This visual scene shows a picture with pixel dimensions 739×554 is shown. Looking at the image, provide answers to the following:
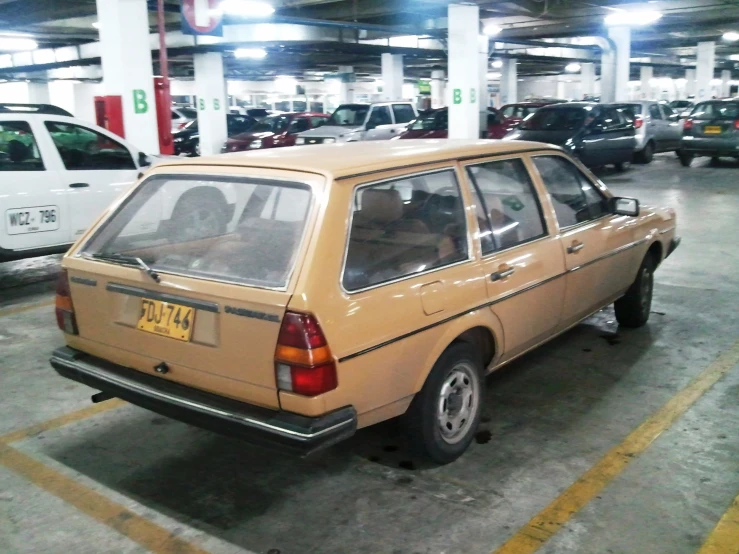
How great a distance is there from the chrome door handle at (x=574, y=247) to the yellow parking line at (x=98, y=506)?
2615 millimetres

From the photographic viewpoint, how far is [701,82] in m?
30.9

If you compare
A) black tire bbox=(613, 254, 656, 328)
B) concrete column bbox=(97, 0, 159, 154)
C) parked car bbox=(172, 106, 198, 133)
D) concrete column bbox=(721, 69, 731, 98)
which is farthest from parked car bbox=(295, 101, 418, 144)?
concrete column bbox=(721, 69, 731, 98)

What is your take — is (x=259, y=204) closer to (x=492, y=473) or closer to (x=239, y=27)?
(x=492, y=473)

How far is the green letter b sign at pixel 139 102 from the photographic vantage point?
10.2 m

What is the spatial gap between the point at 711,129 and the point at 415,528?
15773mm

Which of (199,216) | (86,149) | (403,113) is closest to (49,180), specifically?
(86,149)

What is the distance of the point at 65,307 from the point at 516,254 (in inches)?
91.0

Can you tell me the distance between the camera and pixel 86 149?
7.13 meters

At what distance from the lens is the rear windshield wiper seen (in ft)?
10.3

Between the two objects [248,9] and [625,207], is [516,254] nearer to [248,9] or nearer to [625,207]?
[625,207]

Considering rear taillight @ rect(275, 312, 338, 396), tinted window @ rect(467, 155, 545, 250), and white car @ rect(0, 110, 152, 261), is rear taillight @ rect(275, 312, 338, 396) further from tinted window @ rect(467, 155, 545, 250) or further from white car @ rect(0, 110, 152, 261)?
white car @ rect(0, 110, 152, 261)

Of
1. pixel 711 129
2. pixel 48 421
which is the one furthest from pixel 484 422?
pixel 711 129

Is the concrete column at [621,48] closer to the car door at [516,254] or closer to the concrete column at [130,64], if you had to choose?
the concrete column at [130,64]

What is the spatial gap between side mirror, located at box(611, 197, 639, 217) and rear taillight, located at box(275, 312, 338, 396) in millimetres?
2758
